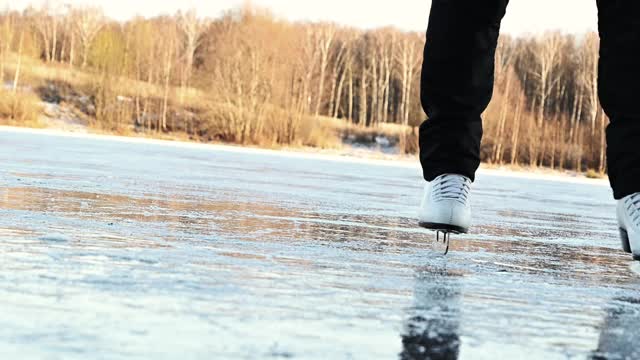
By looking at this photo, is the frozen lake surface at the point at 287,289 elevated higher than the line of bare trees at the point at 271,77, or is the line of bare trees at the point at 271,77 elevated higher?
the line of bare trees at the point at 271,77

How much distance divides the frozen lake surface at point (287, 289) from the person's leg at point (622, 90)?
0.24m

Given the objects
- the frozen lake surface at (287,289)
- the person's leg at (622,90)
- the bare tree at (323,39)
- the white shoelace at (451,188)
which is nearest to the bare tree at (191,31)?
the bare tree at (323,39)

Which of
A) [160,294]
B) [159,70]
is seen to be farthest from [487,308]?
[159,70]

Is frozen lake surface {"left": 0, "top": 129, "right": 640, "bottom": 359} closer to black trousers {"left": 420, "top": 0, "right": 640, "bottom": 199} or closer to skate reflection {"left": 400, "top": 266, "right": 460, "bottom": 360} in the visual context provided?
skate reflection {"left": 400, "top": 266, "right": 460, "bottom": 360}

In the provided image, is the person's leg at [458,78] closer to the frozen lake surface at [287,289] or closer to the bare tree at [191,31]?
the frozen lake surface at [287,289]

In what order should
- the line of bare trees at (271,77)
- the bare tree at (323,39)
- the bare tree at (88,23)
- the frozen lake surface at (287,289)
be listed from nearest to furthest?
1. the frozen lake surface at (287,289)
2. the line of bare trees at (271,77)
3. the bare tree at (323,39)
4. the bare tree at (88,23)

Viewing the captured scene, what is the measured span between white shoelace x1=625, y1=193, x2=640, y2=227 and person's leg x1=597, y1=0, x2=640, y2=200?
0.05ft

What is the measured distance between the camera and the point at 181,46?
45.0 metres

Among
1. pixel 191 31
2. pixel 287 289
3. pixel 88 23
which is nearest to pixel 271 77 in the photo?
pixel 191 31

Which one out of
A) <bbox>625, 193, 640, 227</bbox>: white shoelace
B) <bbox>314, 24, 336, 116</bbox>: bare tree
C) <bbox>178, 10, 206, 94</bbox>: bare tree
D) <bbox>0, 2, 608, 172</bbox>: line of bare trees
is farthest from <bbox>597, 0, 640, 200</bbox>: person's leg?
<bbox>178, 10, 206, 94</bbox>: bare tree

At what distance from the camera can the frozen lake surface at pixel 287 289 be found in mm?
1078

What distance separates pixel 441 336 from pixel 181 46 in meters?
45.0

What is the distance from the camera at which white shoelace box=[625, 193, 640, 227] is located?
1903mm

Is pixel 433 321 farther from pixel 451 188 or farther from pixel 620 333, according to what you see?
pixel 451 188
